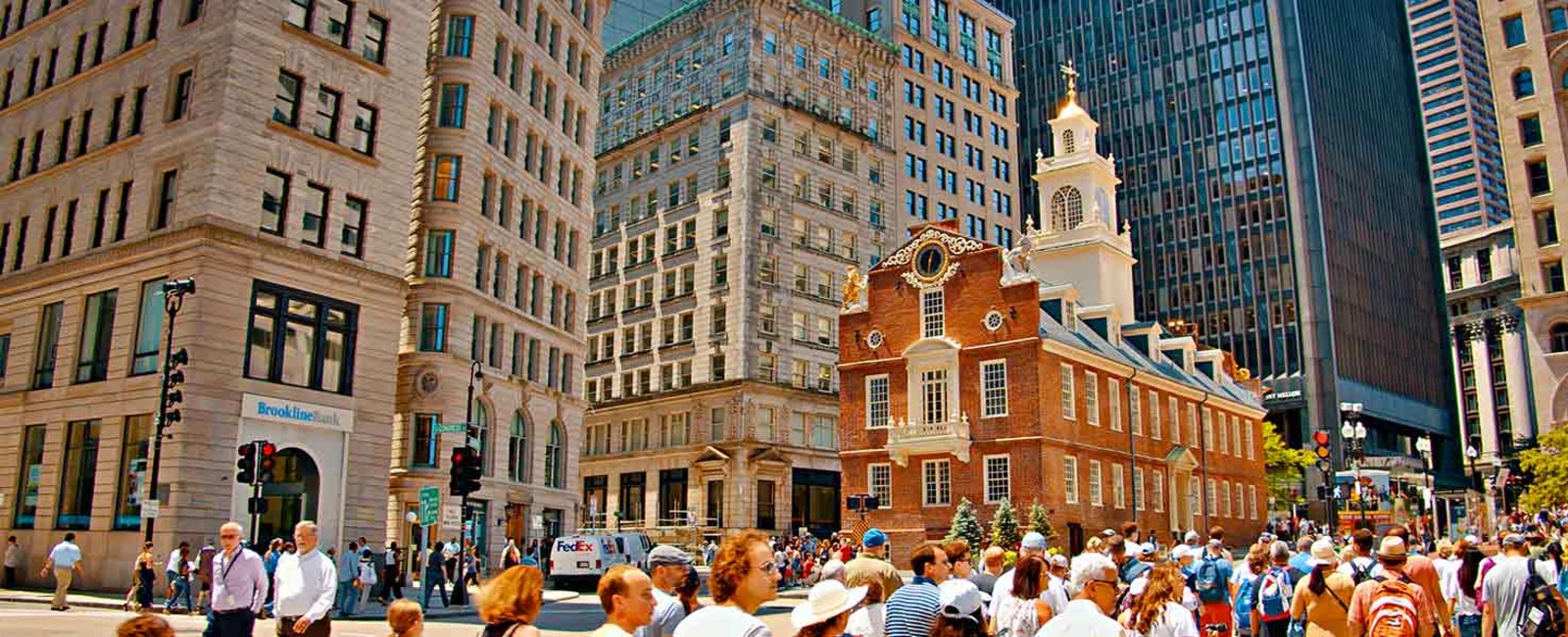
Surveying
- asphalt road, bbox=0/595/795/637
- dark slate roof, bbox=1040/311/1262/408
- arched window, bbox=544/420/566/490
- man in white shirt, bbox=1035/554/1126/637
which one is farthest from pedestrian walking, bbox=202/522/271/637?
arched window, bbox=544/420/566/490

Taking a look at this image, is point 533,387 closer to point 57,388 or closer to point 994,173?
point 57,388

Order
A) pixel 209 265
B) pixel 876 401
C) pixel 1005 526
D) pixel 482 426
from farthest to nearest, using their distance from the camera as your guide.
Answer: pixel 876 401 < pixel 482 426 < pixel 1005 526 < pixel 209 265

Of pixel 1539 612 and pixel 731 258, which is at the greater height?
pixel 731 258

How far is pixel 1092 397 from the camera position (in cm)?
4822

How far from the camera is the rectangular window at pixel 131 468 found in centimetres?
3158

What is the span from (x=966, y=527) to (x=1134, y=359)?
1518 centimetres

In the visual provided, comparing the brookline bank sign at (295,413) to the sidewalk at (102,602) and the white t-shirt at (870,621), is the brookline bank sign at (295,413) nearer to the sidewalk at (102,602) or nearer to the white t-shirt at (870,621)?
the sidewalk at (102,602)

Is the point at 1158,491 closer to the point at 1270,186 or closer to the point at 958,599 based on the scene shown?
the point at 958,599

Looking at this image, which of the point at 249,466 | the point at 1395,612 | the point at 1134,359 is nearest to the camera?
the point at 1395,612

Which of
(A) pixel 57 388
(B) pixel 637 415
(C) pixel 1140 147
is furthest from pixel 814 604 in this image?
(C) pixel 1140 147

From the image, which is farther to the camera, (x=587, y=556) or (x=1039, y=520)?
(x=1039, y=520)

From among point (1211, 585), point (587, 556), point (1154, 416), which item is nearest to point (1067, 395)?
point (1154, 416)

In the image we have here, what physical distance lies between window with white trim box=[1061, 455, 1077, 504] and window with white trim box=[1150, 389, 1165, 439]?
310 inches

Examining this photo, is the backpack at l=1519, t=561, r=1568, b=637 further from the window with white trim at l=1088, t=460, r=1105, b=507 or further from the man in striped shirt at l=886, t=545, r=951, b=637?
the window with white trim at l=1088, t=460, r=1105, b=507
